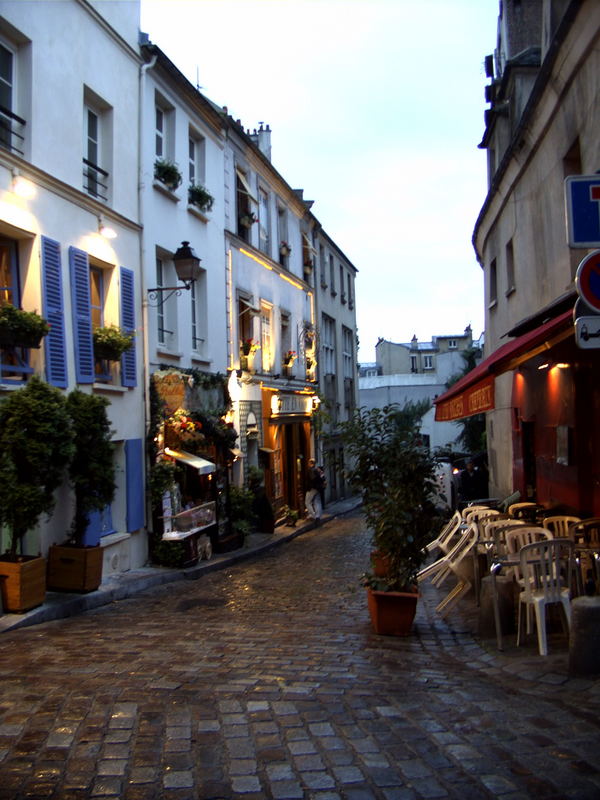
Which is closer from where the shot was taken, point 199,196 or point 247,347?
point 199,196

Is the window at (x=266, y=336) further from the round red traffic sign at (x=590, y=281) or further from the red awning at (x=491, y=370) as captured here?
the round red traffic sign at (x=590, y=281)

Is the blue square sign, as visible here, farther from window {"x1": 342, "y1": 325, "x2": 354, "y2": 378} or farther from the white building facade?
window {"x1": 342, "y1": 325, "x2": 354, "y2": 378}

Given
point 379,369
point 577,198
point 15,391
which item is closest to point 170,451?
point 15,391

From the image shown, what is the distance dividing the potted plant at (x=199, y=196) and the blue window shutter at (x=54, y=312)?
244 inches

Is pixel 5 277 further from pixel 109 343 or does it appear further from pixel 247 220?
pixel 247 220

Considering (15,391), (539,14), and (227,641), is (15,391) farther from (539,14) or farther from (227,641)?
(539,14)

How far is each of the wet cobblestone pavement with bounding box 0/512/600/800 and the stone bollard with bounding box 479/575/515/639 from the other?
254 millimetres

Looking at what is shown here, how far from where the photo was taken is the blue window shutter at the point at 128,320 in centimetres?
1267

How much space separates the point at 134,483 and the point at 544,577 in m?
8.10

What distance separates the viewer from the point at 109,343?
464 inches

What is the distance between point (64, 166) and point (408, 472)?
22.6 ft

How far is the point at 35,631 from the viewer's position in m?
7.98

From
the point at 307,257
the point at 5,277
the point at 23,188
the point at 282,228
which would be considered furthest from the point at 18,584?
the point at 307,257

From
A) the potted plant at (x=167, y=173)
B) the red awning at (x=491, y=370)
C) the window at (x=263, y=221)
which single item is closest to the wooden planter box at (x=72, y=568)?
the red awning at (x=491, y=370)
